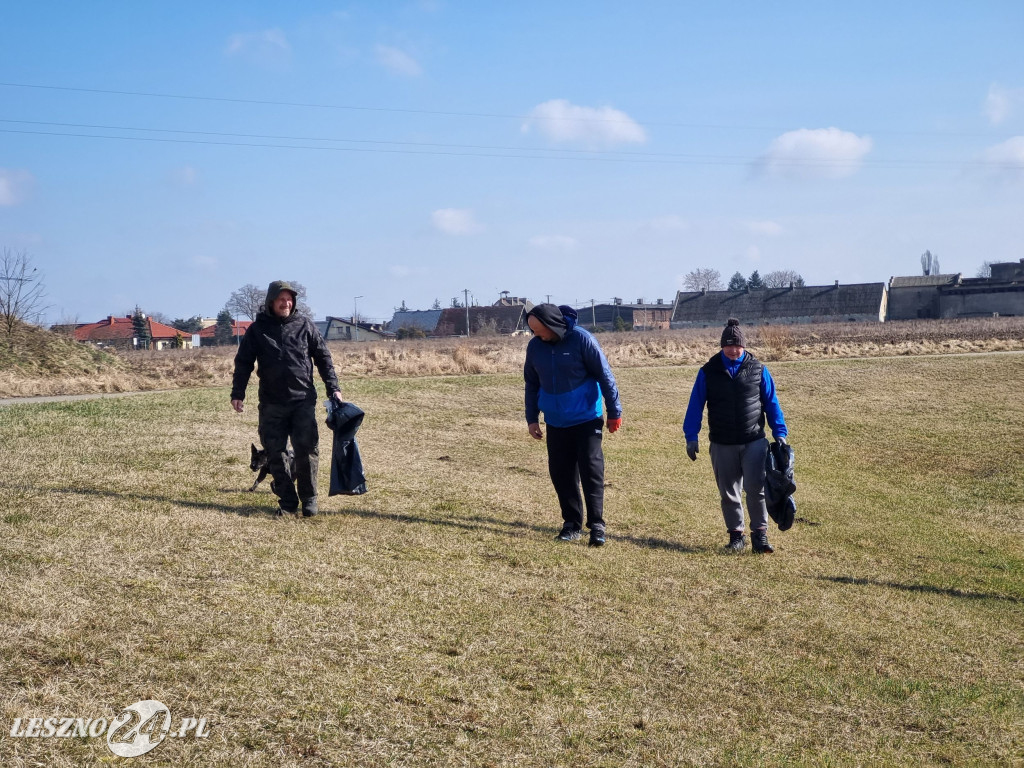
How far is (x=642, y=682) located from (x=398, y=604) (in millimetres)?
1568

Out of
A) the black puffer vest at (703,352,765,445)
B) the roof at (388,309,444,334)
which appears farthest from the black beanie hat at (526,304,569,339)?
the roof at (388,309,444,334)

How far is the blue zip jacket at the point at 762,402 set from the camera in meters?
7.45

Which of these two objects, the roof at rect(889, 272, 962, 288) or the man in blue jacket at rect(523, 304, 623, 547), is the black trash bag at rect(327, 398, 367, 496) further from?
the roof at rect(889, 272, 962, 288)

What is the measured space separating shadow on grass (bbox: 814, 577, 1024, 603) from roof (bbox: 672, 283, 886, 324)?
85.0 m

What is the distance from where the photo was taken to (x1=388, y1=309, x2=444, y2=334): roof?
360ft

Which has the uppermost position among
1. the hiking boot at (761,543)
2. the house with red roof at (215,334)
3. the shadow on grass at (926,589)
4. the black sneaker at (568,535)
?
the house with red roof at (215,334)

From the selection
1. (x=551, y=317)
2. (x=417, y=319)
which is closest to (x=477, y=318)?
(x=417, y=319)

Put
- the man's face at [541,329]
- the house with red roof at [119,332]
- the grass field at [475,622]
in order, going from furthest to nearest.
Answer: the house with red roof at [119,332] < the man's face at [541,329] < the grass field at [475,622]

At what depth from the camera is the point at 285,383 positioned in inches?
278

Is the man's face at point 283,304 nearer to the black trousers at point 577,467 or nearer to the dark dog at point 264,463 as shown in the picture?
the dark dog at point 264,463

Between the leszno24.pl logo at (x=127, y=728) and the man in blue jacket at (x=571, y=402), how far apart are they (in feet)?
13.3

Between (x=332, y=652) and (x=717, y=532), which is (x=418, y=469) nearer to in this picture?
(x=717, y=532)

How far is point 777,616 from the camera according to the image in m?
5.59

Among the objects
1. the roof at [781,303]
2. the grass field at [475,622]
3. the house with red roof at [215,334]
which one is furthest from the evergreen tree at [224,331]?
the grass field at [475,622]
